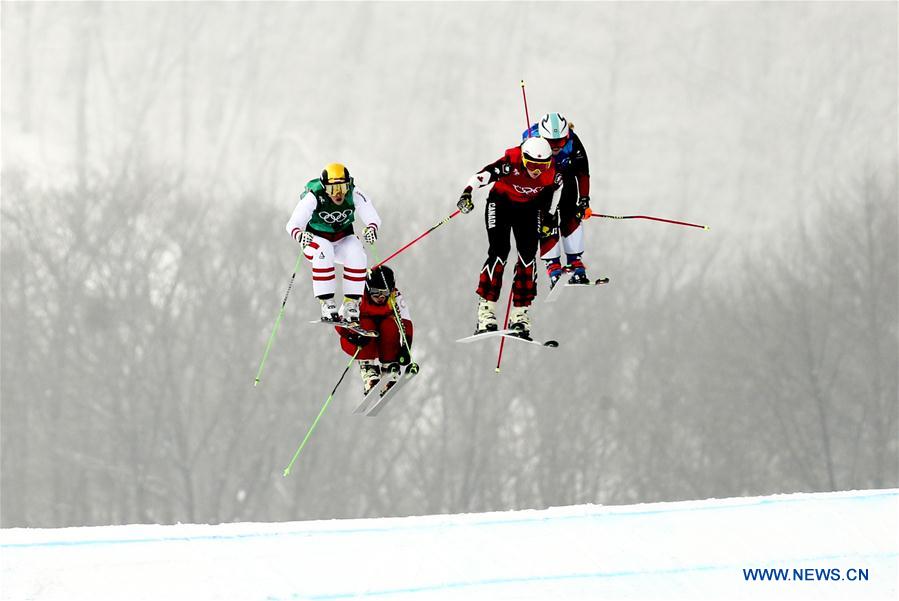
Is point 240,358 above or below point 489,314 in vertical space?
above

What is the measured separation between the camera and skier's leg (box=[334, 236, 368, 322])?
41.5 ft

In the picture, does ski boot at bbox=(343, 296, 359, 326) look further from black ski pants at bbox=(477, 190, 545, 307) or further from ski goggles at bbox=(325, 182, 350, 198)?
black ski pants at bbox=(477, 190, 545, 307)

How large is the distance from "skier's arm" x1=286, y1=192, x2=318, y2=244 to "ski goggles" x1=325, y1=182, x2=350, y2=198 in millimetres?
169

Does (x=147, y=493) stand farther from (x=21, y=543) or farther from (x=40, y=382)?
(x=21, y=543)

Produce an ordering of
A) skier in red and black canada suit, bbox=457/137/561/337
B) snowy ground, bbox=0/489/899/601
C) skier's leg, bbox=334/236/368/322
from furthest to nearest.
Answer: snowy ground, bbox=0/489/899/601 → skier in red and black canada suit, bbox=457/137/561/337 → skier's leg, bbox=334/236/368/322

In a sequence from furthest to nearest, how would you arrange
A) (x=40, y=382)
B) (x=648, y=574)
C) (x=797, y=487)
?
(x=40, y=382) → (x=797, y=487) → (x=648, y=574)

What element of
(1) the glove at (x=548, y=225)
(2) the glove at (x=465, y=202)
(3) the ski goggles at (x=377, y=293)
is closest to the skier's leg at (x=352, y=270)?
(3) the ski goggles at (x=377, y=293)

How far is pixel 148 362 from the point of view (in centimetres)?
5175

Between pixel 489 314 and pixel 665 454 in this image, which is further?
pixel 665 454

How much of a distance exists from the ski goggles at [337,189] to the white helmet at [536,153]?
67.8 inches

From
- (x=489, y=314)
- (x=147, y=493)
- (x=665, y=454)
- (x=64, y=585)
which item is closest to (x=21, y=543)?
(x=64, y=585)

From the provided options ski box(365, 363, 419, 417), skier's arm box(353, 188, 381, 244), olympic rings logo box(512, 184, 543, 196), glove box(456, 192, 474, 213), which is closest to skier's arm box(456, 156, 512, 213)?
glove box(456, 192, 474, 213)

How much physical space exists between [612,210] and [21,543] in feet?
264

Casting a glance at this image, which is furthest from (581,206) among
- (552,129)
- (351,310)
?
(351,310)
